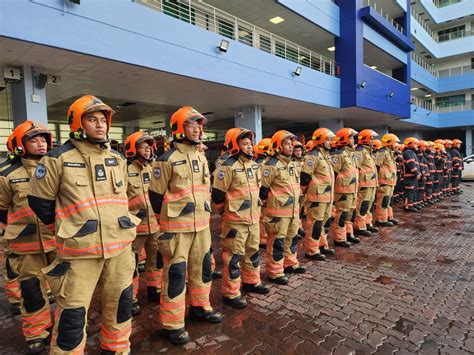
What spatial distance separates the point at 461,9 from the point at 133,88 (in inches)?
1371

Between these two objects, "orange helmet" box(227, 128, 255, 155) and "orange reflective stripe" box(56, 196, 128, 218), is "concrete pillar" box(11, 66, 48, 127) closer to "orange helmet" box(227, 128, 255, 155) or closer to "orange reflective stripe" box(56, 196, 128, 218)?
"orange helmet" box(227, 128, 255, 155)

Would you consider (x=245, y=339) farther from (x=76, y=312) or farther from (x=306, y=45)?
(x=306, y=45)

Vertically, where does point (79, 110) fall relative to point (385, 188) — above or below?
above

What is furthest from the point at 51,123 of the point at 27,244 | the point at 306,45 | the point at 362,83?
the point at 27,244

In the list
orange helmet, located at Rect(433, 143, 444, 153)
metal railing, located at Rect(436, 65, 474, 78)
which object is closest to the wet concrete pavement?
orange helmet, located at Rect(433, 143, 444, 153)

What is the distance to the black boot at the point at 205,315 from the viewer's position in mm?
3516

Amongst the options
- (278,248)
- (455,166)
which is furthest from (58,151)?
(455,166)

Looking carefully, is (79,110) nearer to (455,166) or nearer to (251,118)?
(251,118)

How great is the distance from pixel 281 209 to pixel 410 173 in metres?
7.05

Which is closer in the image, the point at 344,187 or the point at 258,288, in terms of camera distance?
the point at 258,288

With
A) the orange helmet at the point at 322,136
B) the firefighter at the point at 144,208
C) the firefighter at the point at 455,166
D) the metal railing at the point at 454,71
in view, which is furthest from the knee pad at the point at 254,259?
the metal railing at the point at 454,71

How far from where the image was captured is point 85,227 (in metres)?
2.42

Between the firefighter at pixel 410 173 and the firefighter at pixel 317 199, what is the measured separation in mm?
5294

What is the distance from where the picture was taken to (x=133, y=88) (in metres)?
10.5
